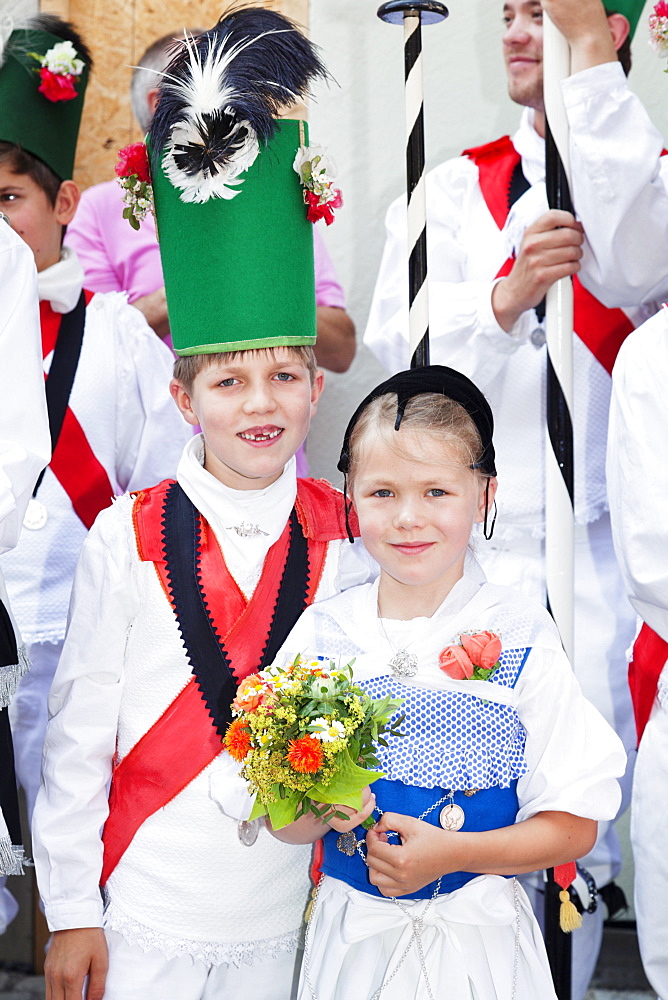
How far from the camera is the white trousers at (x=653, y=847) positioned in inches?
83.1

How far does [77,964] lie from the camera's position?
6.12 ft

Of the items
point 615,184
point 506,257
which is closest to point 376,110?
point 506,257

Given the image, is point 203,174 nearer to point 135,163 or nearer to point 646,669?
point 135,163

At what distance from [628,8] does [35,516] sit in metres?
1.69

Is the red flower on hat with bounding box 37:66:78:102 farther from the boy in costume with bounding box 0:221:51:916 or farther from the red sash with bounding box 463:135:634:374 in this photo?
the red sash with bounding box 463:135:634:374

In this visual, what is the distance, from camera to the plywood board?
142 inches

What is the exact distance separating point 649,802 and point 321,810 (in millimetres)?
830

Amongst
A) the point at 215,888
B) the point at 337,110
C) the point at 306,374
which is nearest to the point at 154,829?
the point at 215,888

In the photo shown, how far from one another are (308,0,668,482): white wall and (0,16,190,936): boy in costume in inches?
34.7

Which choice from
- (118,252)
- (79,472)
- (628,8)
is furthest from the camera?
(118,252)

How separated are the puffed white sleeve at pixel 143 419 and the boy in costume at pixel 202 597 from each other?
2.48 feet

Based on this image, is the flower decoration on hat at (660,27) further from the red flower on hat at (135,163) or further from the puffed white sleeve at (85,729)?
the puffed white sleeve at (85,729)

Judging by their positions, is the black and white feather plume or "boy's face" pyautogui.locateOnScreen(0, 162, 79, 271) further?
"boy's face" pyautogui.locateOnScreen(0, 162, 79, 271)

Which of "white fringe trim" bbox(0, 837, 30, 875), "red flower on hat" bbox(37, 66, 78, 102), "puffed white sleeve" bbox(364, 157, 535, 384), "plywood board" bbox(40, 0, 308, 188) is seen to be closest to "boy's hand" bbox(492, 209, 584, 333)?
"puffed white sleeve" bbox(364, 157, 535, 384)
